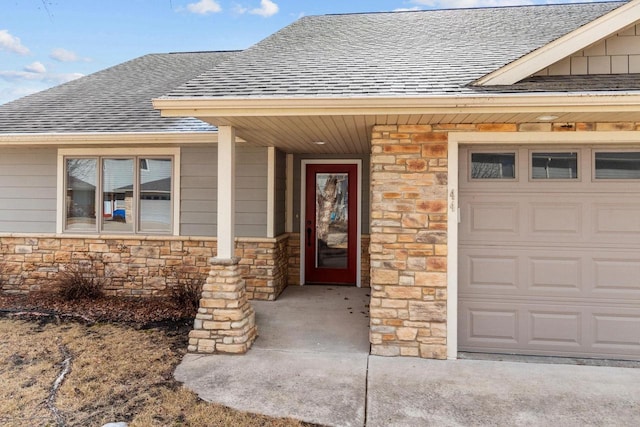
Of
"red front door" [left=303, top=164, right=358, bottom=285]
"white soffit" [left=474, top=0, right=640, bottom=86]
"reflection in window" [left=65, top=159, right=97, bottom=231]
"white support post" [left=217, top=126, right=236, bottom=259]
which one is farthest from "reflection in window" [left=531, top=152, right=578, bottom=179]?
"reflection in window" [left=65, top=159, right=97, bottom=231]

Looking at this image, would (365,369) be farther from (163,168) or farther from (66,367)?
(163,168)

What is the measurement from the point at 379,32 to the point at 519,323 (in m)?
4.97

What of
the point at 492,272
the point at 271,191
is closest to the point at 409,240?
the point at 492,272

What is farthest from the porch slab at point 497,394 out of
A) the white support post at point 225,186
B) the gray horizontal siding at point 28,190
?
the gray horizontal siding at point 28,190

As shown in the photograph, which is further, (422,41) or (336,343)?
(422,41)

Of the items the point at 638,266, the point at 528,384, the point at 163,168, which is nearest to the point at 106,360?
the point at 163,168

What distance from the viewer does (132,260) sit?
21.3 feet

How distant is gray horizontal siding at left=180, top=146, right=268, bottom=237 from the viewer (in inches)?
251

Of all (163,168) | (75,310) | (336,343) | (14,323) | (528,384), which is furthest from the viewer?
(163,168)

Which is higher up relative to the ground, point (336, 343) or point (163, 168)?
point (163, 168)

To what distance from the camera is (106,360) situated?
398 cm

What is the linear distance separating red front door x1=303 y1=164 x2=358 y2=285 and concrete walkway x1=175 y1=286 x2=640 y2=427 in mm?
2828

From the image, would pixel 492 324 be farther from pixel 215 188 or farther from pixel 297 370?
pixel 215 188

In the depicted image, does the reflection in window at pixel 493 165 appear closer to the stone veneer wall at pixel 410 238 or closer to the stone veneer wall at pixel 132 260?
the stone veneer wall at pixel 410 238
